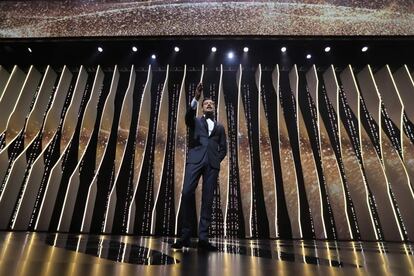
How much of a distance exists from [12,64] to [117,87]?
172 cm

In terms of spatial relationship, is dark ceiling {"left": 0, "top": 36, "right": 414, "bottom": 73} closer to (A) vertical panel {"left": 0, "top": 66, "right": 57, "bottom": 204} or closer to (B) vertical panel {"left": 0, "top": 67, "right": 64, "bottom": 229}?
(A) vertical panel {"left": 0, "top": 66, "right": 57, "bottom": 204}

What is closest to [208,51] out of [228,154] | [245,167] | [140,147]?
[228,154]

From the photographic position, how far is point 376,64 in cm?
424

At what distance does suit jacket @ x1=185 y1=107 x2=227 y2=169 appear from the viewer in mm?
1829

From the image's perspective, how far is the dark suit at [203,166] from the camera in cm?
174

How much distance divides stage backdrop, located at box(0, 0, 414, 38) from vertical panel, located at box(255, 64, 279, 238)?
3.58ft

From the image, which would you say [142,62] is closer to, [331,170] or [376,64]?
[331,170]

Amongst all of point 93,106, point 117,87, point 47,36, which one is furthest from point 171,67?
point 47,36

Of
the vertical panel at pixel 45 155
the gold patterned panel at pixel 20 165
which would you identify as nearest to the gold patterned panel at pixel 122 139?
the vertical panel at pixel 45 155

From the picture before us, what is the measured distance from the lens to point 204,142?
186 cm

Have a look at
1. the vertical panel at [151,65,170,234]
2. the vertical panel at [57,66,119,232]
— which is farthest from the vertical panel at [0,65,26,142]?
the vertical panel at [151,65,170,234]

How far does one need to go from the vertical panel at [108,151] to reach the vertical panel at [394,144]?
3163mm

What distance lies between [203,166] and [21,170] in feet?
8.74

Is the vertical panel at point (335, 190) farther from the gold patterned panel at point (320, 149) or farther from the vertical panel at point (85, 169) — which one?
the vertical panel at point (85, 169)
